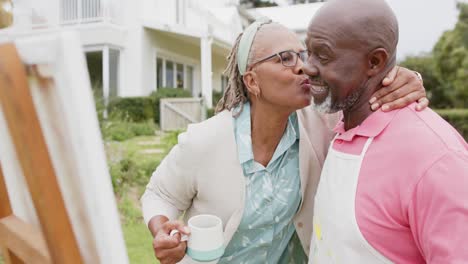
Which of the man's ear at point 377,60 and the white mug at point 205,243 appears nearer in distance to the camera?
the man's ear at point 377,60

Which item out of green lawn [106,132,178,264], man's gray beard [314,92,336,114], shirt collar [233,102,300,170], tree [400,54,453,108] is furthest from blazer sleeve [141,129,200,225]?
Result: tree [400,54,453,108]

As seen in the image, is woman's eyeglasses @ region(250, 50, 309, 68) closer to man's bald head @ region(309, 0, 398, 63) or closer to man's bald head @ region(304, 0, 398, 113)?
man's bald head @ region(304, 0, 398, 113)

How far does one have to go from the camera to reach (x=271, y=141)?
2363mm

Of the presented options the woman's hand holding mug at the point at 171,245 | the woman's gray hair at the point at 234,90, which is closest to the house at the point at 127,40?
the woman's gray hair at the point at 234,90

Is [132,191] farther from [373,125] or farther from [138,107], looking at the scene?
[138,107]

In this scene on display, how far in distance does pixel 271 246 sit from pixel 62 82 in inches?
65.0

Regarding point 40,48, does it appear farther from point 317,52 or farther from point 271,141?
point 271,141

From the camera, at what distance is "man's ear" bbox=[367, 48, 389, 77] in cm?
161

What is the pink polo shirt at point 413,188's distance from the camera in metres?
1.29

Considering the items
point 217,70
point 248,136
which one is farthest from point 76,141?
point 217,70

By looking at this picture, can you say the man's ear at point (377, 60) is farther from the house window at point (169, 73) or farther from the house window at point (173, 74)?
the house window at point (169, 73)

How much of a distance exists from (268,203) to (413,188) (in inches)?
37.5

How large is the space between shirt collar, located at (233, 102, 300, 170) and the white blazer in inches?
1.4

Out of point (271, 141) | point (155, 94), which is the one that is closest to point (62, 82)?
point (271, 141)
